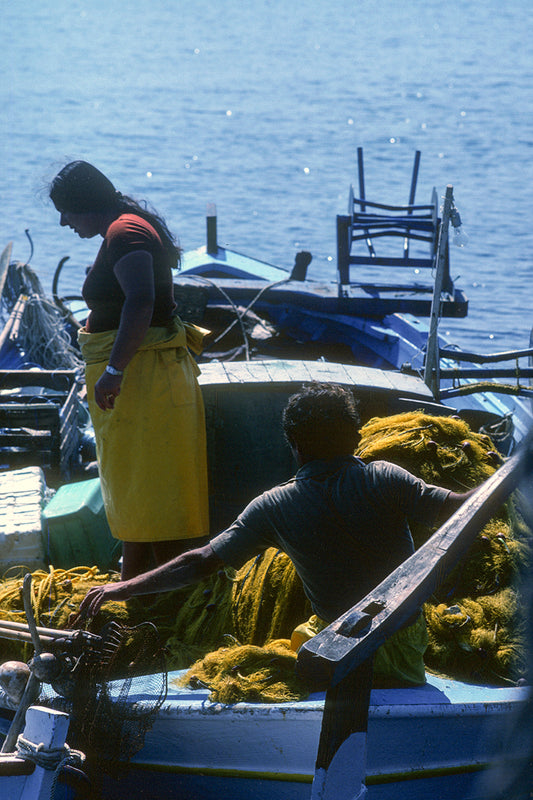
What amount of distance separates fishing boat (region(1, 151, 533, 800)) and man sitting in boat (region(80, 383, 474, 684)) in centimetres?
30

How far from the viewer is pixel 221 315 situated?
7926mm

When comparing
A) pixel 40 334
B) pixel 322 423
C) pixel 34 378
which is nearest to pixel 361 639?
pixel 322 423

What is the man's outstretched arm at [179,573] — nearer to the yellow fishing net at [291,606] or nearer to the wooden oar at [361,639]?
the yellow fishing net at [291,606]

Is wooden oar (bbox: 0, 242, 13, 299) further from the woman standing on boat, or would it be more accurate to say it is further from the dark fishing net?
the dark fishing net

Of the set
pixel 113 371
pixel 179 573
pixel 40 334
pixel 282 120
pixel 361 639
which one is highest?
pixel 282 120

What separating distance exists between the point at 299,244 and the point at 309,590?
1664 centimetres

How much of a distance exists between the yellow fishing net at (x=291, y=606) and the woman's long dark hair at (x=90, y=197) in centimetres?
126

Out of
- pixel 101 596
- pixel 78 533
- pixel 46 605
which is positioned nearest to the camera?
pixel 101 596

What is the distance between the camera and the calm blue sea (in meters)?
19.1

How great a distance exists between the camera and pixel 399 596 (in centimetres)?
196

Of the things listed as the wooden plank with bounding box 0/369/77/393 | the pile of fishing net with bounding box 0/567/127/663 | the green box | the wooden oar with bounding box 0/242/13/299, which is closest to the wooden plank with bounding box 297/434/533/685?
the pile of fishing net with bounding box 0/567/127/663

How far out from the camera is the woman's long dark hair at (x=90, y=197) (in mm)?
3500

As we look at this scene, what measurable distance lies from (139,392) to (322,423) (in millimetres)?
1166

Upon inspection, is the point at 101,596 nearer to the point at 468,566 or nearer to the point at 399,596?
the point at 399,596
